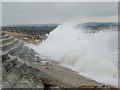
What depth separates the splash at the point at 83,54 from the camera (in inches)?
642

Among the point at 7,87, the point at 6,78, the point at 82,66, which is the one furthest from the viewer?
the point at 82,66

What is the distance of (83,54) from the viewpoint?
21.2 meters

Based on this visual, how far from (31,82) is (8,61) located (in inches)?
64.1

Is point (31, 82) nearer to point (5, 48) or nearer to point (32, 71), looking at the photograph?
point (32, 71)

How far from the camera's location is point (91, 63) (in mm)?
18547

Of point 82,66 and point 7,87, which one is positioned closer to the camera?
point 7,87

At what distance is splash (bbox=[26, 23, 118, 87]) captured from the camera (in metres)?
16.3

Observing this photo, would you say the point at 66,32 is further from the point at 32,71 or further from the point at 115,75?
the point at 32,71

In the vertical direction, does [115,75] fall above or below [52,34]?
below

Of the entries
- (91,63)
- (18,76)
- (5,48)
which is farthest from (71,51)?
(18,76)

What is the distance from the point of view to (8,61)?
36.7 feet

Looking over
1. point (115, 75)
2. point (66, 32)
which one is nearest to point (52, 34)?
point (66, 32)

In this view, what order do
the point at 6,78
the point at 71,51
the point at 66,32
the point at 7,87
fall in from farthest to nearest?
the point at 66,32 < the point at 71,51 < the point at 6,78 < the point at 7,87

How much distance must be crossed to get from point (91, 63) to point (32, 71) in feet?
23.7
